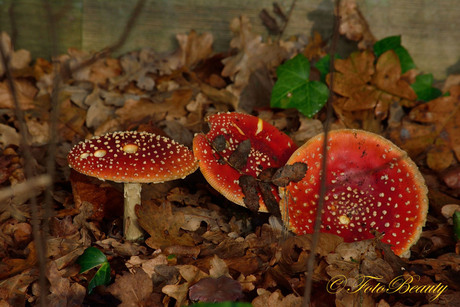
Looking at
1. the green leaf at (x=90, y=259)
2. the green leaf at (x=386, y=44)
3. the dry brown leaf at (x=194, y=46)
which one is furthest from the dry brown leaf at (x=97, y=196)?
the green leaf at (x=386, y=44)

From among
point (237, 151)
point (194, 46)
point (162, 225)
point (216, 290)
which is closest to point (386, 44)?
point (194, 46)

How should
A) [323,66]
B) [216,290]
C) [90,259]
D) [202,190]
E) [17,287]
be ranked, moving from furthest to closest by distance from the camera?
[323,66], [202,190], [90,259], [17,287], [216,290]

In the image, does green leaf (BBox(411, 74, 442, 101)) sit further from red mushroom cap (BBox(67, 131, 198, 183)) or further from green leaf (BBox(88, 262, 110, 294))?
green leaf (BBox(88, 262, 110, 294))

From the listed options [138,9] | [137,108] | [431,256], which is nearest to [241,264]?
[431,256]

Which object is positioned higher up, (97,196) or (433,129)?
(433,129)

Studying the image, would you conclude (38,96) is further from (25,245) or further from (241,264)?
(241,264)

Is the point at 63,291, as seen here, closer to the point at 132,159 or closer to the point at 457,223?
the point at 132,159

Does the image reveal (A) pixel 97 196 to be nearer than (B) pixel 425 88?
Yes
